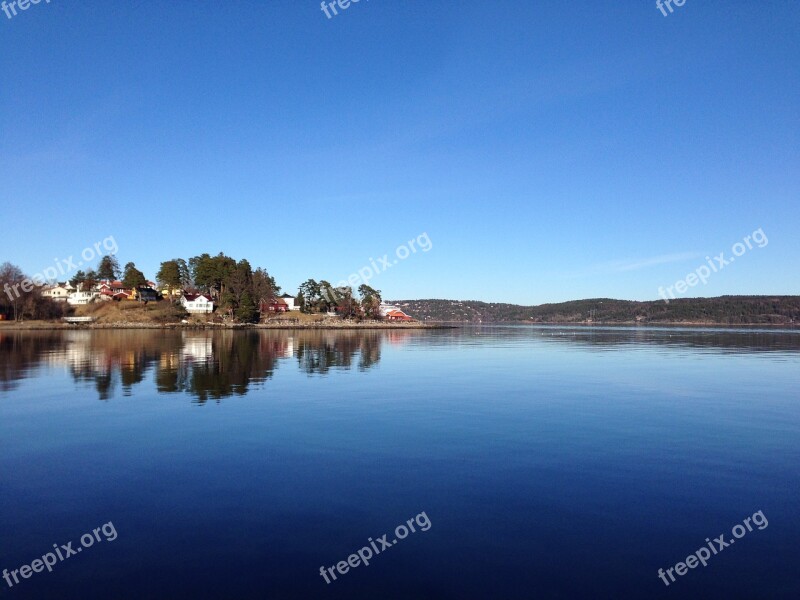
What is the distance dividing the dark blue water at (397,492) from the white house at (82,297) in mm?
153961

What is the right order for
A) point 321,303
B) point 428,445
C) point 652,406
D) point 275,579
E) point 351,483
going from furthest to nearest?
1. point 321,303
2. point 652,406
3. point 428,445
4. point 351,483
5. point 275,579

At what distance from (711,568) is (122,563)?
10.4 meters

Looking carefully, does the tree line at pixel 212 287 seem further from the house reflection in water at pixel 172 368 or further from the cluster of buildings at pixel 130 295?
the house reflection in water at pixel 172 368

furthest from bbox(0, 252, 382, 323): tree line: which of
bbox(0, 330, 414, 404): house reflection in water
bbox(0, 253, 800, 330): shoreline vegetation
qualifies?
bbox(0, 330, 414, 404): house reflection in water

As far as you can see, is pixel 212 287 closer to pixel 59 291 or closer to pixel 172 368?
pixel 59 291

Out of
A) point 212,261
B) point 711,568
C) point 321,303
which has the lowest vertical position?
point 711,568

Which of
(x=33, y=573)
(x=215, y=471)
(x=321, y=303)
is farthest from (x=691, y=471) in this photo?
(x=321, y=303)

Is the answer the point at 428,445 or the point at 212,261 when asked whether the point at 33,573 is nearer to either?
the point at 428,445

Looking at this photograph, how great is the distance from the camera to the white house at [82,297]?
160 metres

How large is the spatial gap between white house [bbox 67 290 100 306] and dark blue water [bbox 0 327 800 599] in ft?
505

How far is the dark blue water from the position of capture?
27.9ft

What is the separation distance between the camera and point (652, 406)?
24.2m

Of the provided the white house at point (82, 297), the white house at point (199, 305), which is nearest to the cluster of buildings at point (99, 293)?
the white house at point (82, 297)

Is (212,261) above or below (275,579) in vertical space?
above
